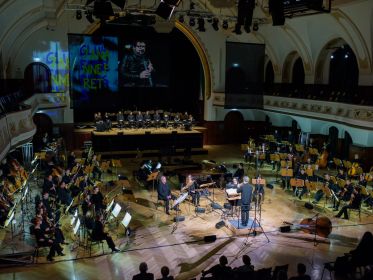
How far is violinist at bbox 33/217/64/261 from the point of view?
10961 mm

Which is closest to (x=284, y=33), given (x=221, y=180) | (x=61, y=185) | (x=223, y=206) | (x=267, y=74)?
(x=267, y=74)

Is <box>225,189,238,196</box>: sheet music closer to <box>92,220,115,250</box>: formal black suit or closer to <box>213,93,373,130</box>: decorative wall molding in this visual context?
<box>92,220,115,250</box>: formal black suit

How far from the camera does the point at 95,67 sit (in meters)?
26.7

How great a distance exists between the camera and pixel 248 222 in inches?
549

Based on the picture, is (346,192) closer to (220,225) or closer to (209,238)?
(220,225)

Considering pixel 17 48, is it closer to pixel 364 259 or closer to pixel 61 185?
pixel 61 185

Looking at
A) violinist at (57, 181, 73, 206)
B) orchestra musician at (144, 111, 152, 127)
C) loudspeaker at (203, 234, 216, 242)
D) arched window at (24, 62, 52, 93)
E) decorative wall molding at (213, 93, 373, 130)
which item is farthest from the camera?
orchestra musician at (144, 111, 152, 127)

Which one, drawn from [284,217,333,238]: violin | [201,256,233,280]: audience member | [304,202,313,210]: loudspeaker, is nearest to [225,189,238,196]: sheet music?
[284,217,333,238]: violin

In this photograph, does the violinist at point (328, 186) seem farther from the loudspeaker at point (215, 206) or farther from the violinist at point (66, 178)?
the violinist at point (66, 178)

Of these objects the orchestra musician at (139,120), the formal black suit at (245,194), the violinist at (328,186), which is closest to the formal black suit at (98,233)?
the formal black suit at (245,194)

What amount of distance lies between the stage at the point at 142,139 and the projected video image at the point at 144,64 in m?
3.61

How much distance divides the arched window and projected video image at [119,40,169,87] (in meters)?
4.73

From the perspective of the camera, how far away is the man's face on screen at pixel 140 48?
28.0 metres

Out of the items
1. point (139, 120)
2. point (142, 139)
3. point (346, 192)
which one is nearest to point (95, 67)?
point (139, 120)
